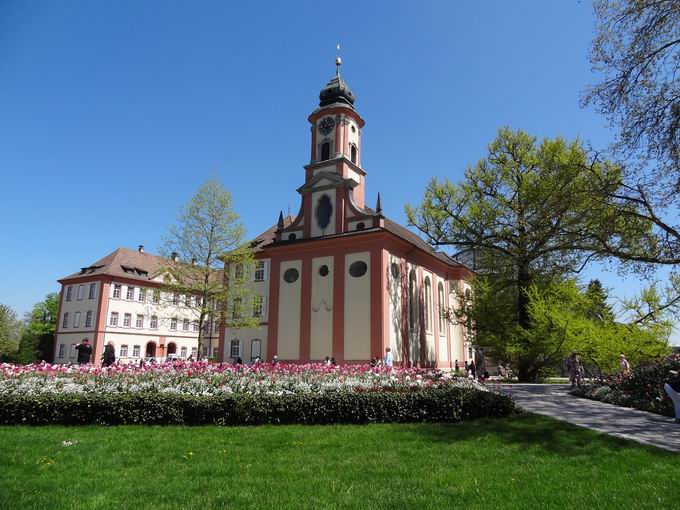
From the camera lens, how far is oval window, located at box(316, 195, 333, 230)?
30.2 meters

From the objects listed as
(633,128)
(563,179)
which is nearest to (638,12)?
(633,128)

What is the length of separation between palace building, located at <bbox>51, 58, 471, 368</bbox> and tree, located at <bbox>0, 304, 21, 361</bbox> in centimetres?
2706

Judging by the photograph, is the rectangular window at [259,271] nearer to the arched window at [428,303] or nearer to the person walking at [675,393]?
the arched window at [428,303]

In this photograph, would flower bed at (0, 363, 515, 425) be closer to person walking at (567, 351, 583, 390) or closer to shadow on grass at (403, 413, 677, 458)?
shadow on grass at (403, 413, 677, 458)

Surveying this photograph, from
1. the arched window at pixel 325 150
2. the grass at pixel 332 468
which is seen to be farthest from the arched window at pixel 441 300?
the grass at pixel 332 468

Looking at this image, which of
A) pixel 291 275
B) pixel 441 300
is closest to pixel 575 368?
pixel 291 275

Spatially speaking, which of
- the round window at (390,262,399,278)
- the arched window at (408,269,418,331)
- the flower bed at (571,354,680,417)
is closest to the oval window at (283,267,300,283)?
the round window at (390,262,399,278)

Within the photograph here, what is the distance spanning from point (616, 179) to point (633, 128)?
2494mm

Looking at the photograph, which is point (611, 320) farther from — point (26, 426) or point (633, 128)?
point (26, 426)

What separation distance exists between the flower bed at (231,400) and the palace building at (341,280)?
14274 mm

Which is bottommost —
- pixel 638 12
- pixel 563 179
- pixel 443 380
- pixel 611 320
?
pixel 443 380

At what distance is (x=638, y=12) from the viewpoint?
1060 centimetres

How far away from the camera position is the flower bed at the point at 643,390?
12.1m

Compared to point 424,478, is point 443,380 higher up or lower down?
higher up
